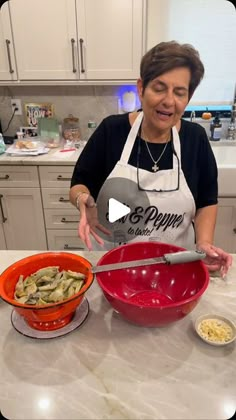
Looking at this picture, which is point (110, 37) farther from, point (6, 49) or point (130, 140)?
point (130, 140)

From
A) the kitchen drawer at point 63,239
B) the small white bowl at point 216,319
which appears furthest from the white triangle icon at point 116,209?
the kitchen drawer at point 63,239

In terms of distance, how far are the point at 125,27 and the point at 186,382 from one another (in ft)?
6.42

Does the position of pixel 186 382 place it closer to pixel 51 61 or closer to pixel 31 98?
pixel 51 61

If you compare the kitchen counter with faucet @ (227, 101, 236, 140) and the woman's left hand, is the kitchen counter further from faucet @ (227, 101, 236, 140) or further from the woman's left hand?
faucet @ (227, 101, 236, 140)

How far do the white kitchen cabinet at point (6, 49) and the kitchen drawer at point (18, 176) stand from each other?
60 cm

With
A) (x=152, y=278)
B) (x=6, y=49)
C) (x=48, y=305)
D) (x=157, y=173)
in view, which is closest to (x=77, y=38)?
(x=6, y=49)

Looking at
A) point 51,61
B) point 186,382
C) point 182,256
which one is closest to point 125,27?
point 51,61

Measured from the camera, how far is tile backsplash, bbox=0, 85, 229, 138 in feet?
7.90

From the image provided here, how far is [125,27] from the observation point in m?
1.97

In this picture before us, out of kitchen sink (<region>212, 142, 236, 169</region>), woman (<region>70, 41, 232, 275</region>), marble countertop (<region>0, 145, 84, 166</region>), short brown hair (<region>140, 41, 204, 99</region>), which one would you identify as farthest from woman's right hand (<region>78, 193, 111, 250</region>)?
kitchen sink (<region>212, 142, 236, 169</region>)

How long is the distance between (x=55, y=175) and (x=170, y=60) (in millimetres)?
1265

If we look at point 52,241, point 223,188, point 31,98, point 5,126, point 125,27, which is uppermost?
point 125,27
